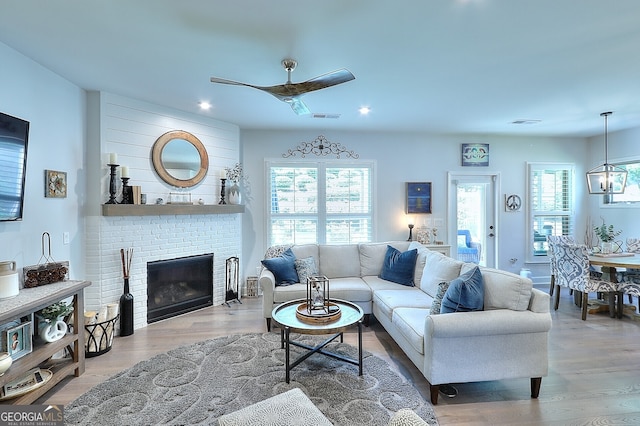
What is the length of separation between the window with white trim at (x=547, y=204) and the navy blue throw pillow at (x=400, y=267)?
125 inches

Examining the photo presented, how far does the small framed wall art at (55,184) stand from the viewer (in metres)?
2.87

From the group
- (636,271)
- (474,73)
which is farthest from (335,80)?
(636,271)

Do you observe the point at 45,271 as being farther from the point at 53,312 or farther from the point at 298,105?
the point at 298,105

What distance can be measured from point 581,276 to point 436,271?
220 centimetres

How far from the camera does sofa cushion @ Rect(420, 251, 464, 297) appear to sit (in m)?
3.06

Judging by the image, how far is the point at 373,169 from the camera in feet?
17.6

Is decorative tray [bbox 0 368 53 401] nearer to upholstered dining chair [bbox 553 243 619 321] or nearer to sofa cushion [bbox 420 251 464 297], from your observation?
sofa cushion [bbox 420 251 464 297]

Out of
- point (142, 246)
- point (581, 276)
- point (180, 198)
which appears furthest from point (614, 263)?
point (142, 246)

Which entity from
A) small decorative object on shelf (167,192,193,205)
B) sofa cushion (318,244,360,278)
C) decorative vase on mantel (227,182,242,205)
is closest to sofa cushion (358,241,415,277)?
sofa cushion (318,244,360,278)

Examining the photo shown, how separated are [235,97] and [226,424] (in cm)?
322

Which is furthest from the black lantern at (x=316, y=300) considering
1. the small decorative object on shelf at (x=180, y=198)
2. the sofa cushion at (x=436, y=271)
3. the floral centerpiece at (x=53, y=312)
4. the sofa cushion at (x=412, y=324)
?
the small decorative object on shelf at (x=180, y=198)

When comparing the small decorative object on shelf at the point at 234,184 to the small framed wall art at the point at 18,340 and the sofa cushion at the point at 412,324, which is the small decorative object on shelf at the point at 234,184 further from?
the sofa cushion at the point at 412,324

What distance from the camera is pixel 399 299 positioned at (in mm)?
3176

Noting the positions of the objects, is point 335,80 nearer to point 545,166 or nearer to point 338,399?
point 338,399
